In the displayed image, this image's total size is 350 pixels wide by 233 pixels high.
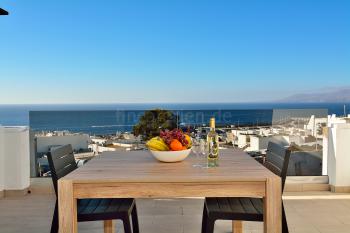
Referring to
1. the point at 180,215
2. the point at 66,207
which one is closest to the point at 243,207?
the point at 66,207

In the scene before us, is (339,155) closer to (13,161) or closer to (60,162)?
(60,162)

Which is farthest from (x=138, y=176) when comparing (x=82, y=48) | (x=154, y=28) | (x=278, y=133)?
(x=82, y=48)

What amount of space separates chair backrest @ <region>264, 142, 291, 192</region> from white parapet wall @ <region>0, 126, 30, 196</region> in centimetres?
278

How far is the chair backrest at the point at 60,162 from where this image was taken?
216 cm

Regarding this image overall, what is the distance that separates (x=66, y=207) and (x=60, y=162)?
48cm


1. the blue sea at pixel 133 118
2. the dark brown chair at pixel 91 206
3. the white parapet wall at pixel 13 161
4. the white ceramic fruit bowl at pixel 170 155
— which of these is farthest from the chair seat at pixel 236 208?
the white parapet wall at pixel 13 161

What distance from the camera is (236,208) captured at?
220 centimetres

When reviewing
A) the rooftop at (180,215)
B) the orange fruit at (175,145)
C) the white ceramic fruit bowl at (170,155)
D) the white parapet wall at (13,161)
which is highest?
the orange fruit at (175,145)

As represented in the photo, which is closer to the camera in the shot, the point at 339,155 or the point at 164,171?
the point at 164,171

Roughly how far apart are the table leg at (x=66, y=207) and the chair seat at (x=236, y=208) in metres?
0.73

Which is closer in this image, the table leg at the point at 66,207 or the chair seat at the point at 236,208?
the table leg at the point at 66,207

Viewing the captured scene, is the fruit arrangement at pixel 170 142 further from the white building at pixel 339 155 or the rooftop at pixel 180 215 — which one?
the white building at pixel 339 155

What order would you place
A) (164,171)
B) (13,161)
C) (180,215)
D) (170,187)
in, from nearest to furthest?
(170,187) → (164,171) → (180,215) → (13,161)

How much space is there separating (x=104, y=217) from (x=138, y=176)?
1.33ft
